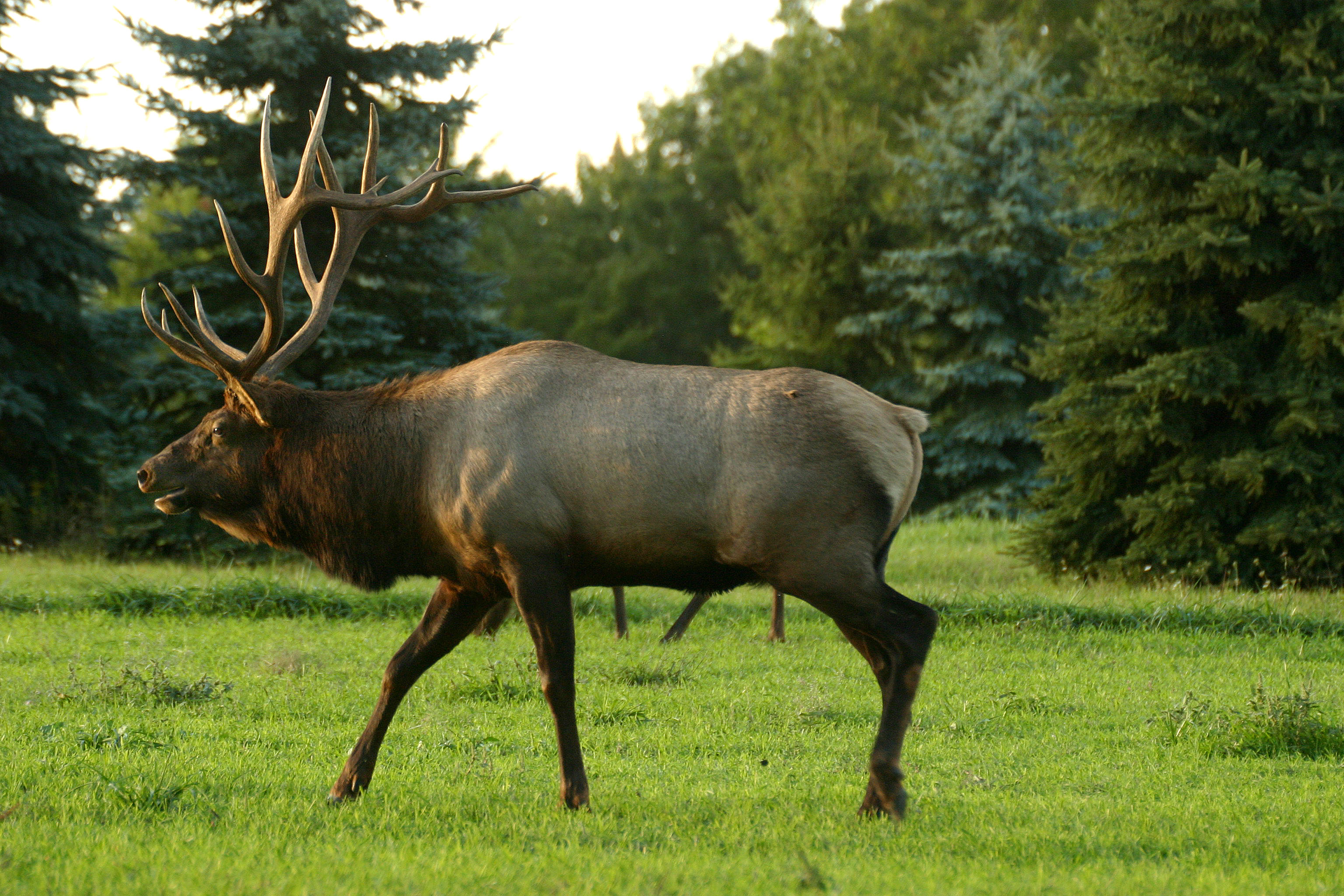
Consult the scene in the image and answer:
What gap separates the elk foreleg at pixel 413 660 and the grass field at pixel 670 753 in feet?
0.57

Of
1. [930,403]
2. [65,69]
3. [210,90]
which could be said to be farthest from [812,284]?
[65,69]

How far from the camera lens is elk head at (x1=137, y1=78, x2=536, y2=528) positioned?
568 centimetres

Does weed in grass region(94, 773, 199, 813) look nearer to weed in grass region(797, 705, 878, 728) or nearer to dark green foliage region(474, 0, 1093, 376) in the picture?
weed in grass region(797, 705, 878, 728)

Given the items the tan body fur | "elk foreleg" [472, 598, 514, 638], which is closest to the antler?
the tan body fur

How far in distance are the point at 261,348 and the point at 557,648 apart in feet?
6.77

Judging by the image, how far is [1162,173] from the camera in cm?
1383

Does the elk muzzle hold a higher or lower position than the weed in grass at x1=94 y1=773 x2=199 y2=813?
higher

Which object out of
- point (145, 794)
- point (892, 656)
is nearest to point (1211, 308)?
point (892, 656)

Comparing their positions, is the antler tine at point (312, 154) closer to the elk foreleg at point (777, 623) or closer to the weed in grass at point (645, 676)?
the weed in grass at point (645, 676)

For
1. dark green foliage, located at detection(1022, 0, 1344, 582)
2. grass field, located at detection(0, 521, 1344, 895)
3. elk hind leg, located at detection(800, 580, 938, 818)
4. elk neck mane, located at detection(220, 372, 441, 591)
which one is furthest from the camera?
dark green foliage, located at detection(1022, 0, 1344, 582)

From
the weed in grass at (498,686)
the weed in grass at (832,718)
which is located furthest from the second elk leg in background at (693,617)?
the weed in grass at (832,718)

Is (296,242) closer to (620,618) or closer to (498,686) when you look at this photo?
(498,686)

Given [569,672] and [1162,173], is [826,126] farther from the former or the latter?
[569,672]

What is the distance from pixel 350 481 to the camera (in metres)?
5.44
